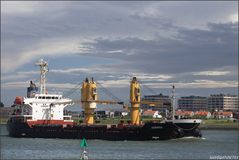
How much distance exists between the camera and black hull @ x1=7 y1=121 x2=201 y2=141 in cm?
5466

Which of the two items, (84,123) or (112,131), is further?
(84,123)

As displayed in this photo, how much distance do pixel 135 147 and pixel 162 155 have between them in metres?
7.22

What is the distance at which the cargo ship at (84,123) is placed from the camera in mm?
54875

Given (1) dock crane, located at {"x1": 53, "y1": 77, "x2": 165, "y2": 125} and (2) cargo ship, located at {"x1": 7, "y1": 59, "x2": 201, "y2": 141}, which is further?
(1) dock crane, located at {"x1": 53, "y1": 77, "x2": 165, "y2": 125}

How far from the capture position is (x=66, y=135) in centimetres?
6038

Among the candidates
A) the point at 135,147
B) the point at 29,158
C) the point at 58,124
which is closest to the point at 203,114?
the point at 58,124

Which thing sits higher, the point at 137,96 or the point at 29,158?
the point at 137,96

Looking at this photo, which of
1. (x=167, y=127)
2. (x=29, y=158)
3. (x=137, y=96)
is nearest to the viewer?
(x=29, y=158)

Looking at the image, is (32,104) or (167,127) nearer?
(167,127)

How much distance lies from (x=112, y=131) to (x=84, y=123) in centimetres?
698

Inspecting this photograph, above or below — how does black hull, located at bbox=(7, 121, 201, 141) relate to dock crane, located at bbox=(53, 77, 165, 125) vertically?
below

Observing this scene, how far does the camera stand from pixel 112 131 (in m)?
57.5

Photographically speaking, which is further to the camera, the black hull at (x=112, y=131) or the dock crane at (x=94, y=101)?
the dock crane at (x=94, y=101)

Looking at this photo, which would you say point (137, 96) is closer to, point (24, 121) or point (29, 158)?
point (24, 121)
